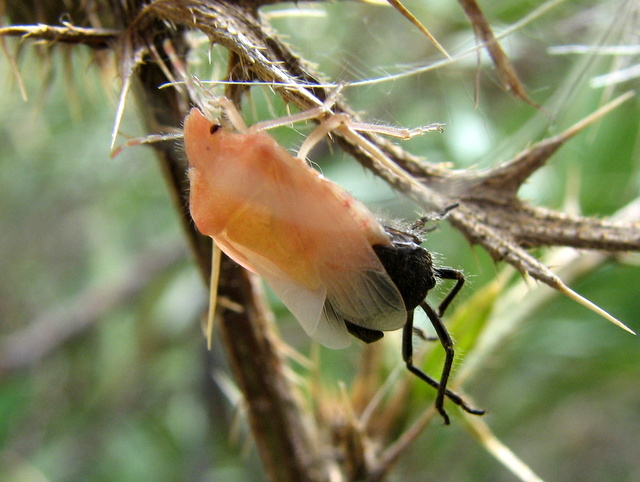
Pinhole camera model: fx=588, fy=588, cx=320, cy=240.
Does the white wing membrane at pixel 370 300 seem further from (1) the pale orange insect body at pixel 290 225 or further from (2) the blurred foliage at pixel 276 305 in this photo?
(2) the blurred foliage at pixel 276 305

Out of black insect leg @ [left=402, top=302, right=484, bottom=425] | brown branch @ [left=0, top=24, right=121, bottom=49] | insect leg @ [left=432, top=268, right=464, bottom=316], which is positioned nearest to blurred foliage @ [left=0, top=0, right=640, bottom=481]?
insect leg @ [left=432, top=268, right=464, bottom=316]

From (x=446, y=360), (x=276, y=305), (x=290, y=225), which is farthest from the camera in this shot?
(x=276, y=305)

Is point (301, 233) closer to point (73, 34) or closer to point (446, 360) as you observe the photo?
point (446, 360)

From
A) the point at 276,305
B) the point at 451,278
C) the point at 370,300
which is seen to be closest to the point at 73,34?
the point at 370,300

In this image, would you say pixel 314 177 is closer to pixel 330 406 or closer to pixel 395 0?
pixel 395 0

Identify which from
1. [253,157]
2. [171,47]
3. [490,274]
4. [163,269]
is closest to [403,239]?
[253,157]

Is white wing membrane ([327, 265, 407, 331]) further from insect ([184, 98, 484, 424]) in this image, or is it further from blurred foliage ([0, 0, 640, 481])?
blurred foliage ([0, 0, 640, 481])
